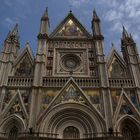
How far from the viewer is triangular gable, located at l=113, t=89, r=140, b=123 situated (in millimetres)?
16125

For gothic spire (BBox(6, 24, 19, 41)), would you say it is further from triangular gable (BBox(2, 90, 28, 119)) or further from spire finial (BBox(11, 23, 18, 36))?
triangular gable (BBox(2, 90, 28, 119))

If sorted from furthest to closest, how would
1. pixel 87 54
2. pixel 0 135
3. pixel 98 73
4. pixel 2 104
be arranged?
1. pixel 87 54
2. pixel 98 73
3. pixel 2 104
4. pixel 0 135

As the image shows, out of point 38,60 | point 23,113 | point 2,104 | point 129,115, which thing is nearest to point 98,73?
point 129,115

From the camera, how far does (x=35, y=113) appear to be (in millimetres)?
15891

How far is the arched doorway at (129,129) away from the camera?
15.7 metres

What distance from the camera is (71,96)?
17.2 m

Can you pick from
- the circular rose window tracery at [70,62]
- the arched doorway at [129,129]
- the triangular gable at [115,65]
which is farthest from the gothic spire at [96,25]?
the arched doorway at [129,129]

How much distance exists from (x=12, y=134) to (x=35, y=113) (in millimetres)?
2542

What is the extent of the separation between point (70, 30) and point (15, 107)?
11.1 m

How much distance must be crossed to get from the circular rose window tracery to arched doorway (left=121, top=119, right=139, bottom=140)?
7110mm

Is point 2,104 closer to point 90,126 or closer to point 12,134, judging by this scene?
point 12,134

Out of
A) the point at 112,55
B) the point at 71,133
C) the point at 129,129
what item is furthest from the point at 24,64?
the point at 129,129

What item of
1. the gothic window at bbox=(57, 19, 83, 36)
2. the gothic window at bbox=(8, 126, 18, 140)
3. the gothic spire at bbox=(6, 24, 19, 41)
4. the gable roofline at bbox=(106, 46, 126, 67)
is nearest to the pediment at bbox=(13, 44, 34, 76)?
the gothic spire at bbox=(6, 24, 19, 41)

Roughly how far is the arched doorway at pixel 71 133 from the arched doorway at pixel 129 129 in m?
3.86
